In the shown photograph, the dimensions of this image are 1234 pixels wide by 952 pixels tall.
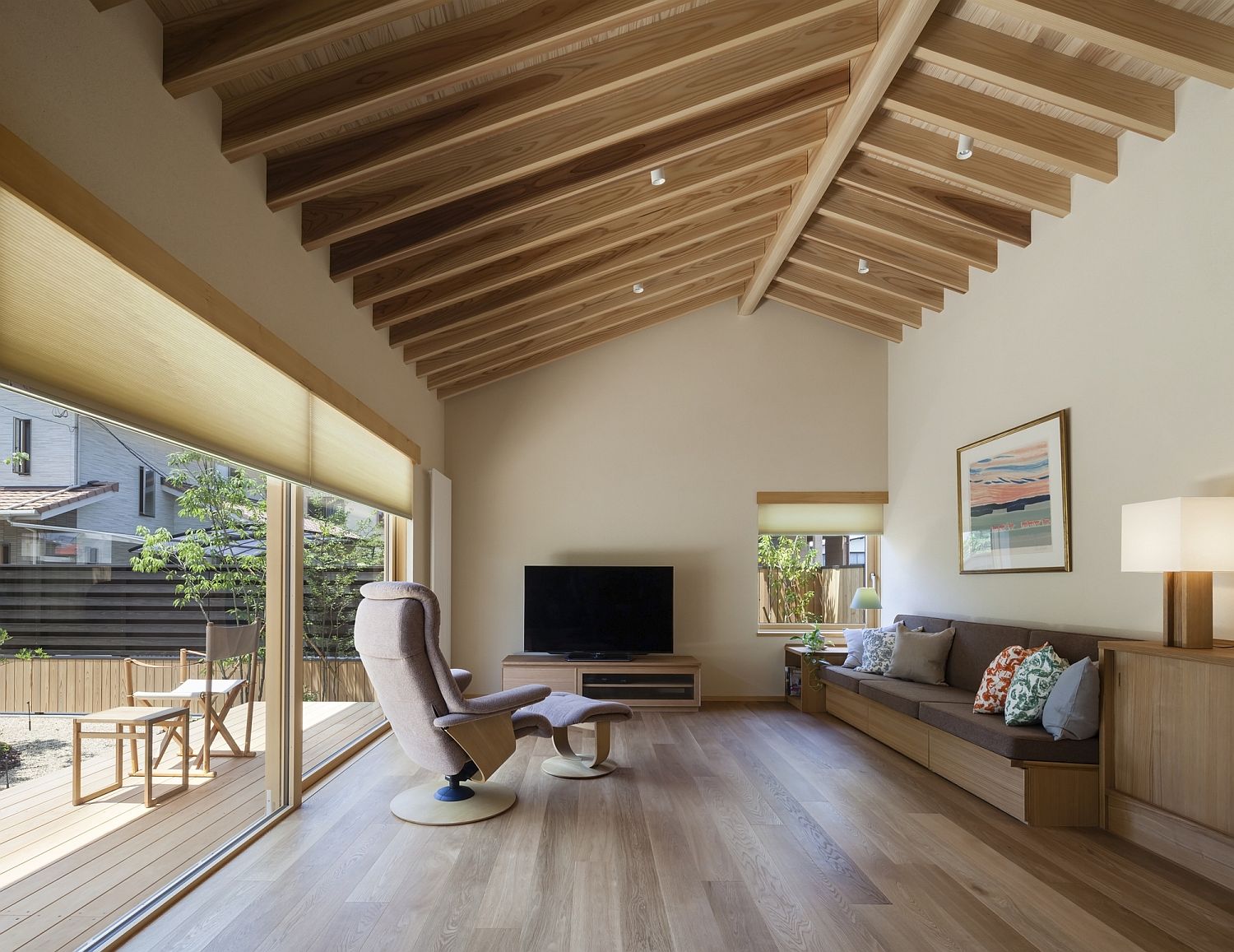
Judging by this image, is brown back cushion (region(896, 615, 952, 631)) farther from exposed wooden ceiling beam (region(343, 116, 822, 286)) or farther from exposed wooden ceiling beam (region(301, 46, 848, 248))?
exposed wooden ceiling beam (region(301, 46, 848, 248))

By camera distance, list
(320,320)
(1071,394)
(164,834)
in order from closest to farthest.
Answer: (164,834), (320,320), (1071,394)

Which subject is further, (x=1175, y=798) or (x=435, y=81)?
(x=1175, y=798)

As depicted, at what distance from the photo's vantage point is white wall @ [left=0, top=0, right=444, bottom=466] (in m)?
1.99

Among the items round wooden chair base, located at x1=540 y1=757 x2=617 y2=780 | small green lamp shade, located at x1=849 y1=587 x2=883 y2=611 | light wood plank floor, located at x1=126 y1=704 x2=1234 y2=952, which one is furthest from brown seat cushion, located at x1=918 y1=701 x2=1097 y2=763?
small green lamp shade, located at x1=849 y1=587 x2=883 y2=611

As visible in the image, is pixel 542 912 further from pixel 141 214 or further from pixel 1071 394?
pixel 1071 394

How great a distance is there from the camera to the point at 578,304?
615 centimetres

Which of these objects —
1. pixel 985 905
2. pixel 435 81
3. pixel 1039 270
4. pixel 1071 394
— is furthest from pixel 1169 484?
pixel 435 81

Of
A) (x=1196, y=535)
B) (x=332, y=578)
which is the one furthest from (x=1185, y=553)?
(x=332, y=578)

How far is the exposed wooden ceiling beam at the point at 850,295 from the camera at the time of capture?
6754 mm

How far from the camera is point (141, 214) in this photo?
243cm

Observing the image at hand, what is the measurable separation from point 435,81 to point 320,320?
1.48m

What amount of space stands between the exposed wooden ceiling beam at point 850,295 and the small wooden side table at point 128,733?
17.4ft

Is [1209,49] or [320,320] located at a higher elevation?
[1209,49]

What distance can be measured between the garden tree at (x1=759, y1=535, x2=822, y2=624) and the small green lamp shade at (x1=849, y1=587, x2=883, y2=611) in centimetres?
69
